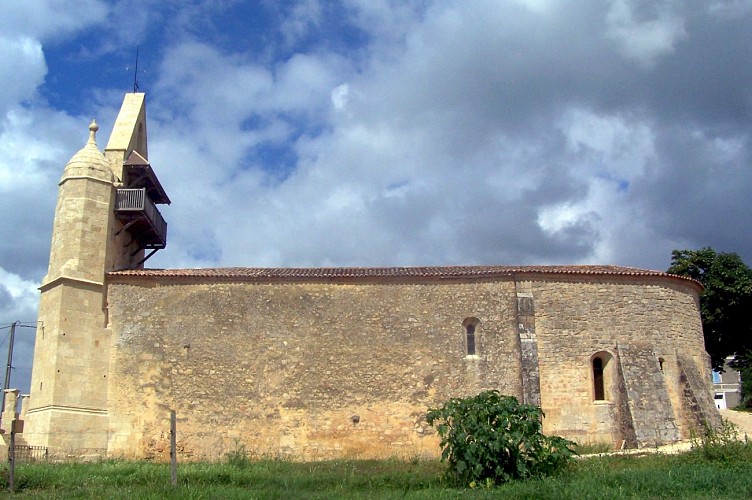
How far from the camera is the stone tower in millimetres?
20000

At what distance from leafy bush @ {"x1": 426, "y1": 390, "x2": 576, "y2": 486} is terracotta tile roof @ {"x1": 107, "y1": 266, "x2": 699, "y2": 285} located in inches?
306

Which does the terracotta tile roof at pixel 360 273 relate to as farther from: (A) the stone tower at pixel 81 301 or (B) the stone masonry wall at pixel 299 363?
(A) the stone tower at pixel 81 301

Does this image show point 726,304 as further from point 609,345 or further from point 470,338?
point 470,338

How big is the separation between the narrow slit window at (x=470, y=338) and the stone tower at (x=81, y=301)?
11.0 metres

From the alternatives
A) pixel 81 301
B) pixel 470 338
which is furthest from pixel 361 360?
pixel 81 301

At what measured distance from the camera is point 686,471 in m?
14.1

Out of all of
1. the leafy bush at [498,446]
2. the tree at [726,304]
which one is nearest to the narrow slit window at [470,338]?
the leafy bush at [498,446]

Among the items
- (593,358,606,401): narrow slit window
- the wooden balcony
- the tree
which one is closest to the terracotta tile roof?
the wooden balcony

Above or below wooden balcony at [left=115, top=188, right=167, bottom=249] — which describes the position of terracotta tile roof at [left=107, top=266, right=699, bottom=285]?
below

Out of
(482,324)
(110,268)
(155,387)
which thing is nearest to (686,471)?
(482,324)

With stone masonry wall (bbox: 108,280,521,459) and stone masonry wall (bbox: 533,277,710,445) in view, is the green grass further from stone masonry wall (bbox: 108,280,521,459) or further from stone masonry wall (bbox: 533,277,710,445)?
stone masonry wall (bbox: 533,277,710,445)

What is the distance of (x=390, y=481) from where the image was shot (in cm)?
1502

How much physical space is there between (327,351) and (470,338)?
4519 mm

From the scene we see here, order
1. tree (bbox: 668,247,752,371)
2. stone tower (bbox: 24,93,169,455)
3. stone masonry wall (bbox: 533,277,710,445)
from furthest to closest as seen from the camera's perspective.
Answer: tree (bbox: 668,247,752,371) < stone masonry wall (bbox: 533,277,710,445) < stone tower (bbox: 24,93,169,455)
